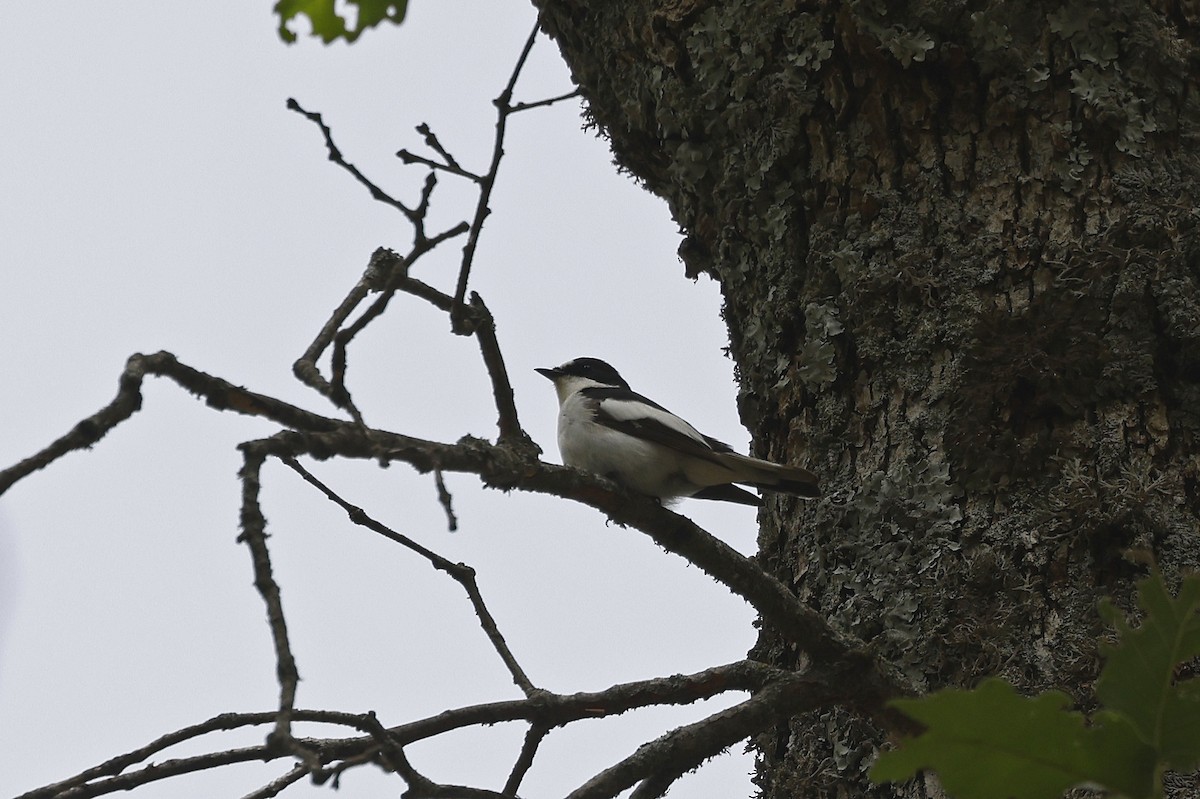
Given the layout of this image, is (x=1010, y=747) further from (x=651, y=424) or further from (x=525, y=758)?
(x=651, y=424)

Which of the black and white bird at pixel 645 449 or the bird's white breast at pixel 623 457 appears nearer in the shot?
the black and white bird at pixel 645 449

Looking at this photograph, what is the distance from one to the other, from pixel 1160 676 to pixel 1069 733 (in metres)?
0.11

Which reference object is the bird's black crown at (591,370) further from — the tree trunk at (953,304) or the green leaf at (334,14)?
the green leaf at (334,14)

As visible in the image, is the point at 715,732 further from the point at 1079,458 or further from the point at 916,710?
the point at 916,710

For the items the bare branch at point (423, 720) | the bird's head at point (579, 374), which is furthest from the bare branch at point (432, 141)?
the bird's head at point (579, 374)

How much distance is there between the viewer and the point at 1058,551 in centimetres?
264

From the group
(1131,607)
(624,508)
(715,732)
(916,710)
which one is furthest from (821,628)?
(916,710)

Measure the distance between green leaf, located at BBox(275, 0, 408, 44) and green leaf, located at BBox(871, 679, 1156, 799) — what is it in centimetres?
150

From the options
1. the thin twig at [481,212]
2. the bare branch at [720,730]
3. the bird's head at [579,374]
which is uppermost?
the bird's head at [579,374]

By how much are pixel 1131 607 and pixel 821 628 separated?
676mm

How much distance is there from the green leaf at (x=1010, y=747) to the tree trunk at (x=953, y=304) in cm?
145

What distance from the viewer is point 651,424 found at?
415 cm

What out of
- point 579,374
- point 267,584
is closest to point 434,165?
point 267,584

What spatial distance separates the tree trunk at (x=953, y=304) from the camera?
105 inches
